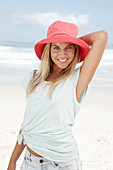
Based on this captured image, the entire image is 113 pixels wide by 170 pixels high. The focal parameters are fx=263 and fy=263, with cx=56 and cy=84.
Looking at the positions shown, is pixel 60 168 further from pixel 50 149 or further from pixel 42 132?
pixel 42 132

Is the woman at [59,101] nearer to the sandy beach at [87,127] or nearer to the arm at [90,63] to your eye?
the arm at [90,63]

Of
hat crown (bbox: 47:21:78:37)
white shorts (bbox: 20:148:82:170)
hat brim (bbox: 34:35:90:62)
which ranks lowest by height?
white shorts (bbox: 20:148:82:170)

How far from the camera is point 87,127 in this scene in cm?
490

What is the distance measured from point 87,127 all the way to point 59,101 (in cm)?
333

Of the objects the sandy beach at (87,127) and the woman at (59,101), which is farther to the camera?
the sandy beach at (87,127)

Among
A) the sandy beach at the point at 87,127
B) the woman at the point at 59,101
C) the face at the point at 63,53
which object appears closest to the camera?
the woman at the point at 59,101

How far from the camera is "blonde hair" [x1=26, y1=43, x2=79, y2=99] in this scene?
5.90 ft

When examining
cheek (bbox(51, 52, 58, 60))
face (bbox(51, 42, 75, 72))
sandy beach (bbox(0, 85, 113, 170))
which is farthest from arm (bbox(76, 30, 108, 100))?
sandy beach (bbox(0, 85, 113, 170))

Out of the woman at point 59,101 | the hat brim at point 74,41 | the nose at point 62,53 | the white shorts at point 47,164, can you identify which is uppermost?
the hat brim at point 74,41

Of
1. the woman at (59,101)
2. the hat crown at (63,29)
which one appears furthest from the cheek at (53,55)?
the hat crown at (63,29)

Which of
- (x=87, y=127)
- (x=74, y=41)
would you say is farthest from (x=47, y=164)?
(x=87, y=127)

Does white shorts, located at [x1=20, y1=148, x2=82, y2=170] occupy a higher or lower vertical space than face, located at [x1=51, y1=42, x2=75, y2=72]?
lower

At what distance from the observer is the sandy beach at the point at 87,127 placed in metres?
3.74

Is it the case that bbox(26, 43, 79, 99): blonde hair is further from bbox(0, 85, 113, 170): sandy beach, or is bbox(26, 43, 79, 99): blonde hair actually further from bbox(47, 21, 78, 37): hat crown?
bbox(0, 85, 113, 170): sandy beach
